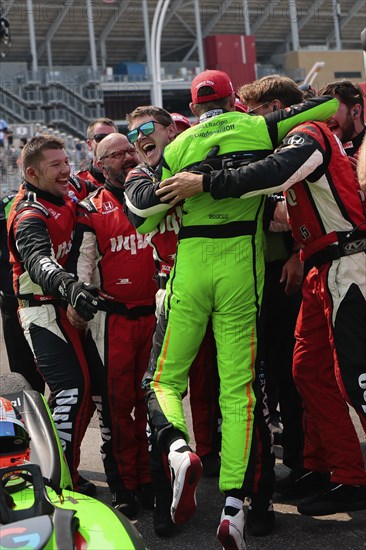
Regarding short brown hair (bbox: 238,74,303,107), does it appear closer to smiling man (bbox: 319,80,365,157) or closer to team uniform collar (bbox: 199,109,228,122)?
smiling man (bbox: 319,80,365,157)

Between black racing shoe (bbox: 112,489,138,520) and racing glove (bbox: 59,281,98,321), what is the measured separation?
1.09 meters

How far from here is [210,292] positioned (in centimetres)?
391

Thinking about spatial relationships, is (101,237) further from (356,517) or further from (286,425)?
(356,517)

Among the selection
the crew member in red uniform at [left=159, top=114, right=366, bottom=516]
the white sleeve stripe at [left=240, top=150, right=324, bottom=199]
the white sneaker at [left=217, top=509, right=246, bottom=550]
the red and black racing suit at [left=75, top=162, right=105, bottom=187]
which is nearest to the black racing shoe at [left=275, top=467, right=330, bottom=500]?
the crew member in red uniform at [left=159, top=114, right=366, bottom=516]

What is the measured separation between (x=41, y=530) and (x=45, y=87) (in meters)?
44.9

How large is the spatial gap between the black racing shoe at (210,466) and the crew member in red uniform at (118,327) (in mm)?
384

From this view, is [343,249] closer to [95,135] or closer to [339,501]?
[339,501]

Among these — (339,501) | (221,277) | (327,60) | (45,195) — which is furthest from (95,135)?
(327,60)

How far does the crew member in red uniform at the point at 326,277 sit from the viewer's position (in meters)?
3.79

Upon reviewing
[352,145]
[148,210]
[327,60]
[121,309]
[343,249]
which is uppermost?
[327,60]

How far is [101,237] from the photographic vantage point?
15.4 ft

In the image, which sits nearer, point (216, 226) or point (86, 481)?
point (216, 226)

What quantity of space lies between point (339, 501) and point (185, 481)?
1061mm

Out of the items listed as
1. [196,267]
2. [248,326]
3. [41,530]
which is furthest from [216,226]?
[41,530]
